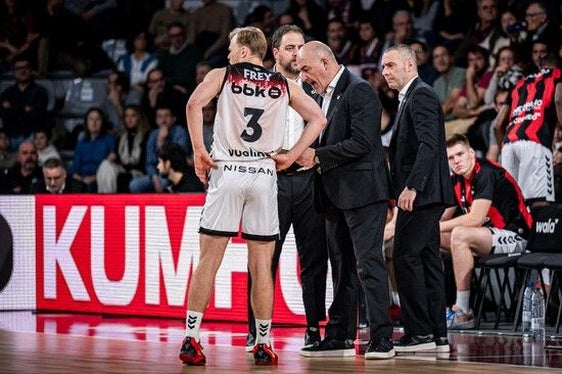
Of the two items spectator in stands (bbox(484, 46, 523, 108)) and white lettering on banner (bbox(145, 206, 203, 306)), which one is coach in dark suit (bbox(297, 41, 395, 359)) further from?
spectator in stands (bbox(484, 46, 523, 108))

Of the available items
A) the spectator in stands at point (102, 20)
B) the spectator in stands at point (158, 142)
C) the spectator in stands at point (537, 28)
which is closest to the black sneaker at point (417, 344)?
the spectator in stands at point (537, 28)

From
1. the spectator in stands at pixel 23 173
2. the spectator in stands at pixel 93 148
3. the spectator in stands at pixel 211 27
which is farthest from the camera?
the spectator in stands at pixel 211 27

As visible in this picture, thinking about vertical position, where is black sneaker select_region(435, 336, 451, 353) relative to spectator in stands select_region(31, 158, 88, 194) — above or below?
below

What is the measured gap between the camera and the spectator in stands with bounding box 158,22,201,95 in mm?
16875

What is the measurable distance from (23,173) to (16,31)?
3836 mm

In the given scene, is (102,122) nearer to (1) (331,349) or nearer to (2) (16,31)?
(2) (16,31)

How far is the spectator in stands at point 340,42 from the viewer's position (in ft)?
51.2

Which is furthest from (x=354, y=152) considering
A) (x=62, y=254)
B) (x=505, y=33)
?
(x=505, y=33)

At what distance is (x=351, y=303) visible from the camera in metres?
8.63

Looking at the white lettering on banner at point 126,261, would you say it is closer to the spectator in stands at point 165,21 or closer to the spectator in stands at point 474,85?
the spectator in stands at point 474,85

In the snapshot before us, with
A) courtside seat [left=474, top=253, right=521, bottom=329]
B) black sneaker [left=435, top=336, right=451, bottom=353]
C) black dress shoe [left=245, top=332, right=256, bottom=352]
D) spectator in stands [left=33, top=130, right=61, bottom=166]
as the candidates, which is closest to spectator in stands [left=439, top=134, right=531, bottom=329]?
courtside seat [left=474, top=253, right=521, bottom=329]

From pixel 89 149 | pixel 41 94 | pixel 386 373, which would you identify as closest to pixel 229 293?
pixel 386 373

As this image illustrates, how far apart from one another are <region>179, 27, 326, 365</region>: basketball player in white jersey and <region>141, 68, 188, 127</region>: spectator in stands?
7.94 metres

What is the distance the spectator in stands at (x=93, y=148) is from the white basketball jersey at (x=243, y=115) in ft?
27.3
